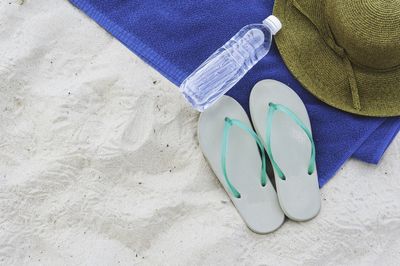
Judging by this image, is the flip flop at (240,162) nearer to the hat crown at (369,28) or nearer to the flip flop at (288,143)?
the flip flop at (288,143)

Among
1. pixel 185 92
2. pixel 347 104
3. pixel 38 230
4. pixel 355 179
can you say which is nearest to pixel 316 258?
pixel 355 179

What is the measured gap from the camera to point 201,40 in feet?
4.11

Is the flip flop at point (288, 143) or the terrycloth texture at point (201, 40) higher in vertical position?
the terrycloth texture at point (201, 40)

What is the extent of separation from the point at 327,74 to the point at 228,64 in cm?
24

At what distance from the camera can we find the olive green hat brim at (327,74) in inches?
46.5

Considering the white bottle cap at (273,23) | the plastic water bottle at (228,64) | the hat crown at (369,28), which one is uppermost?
the hat crown at (369,28)

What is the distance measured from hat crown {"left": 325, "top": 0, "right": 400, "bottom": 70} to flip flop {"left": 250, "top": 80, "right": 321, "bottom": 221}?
0.19m

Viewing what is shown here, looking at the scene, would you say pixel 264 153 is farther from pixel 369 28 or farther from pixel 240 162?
pixel 369 28

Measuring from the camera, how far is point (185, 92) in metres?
1.19

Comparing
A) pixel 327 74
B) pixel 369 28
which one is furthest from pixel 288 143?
pixel 369 28

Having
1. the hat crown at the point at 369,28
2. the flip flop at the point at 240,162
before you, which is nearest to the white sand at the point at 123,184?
the flip flop at the point at 240,162

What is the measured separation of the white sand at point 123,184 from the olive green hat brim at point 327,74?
115mm

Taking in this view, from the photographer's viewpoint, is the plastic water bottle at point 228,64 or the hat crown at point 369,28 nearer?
the hat crown at point 369,28

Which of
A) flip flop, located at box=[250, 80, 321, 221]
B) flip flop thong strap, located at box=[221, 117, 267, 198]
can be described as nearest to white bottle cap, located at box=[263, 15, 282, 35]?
flip flop, located at box=[250, 80, 321, 221]
